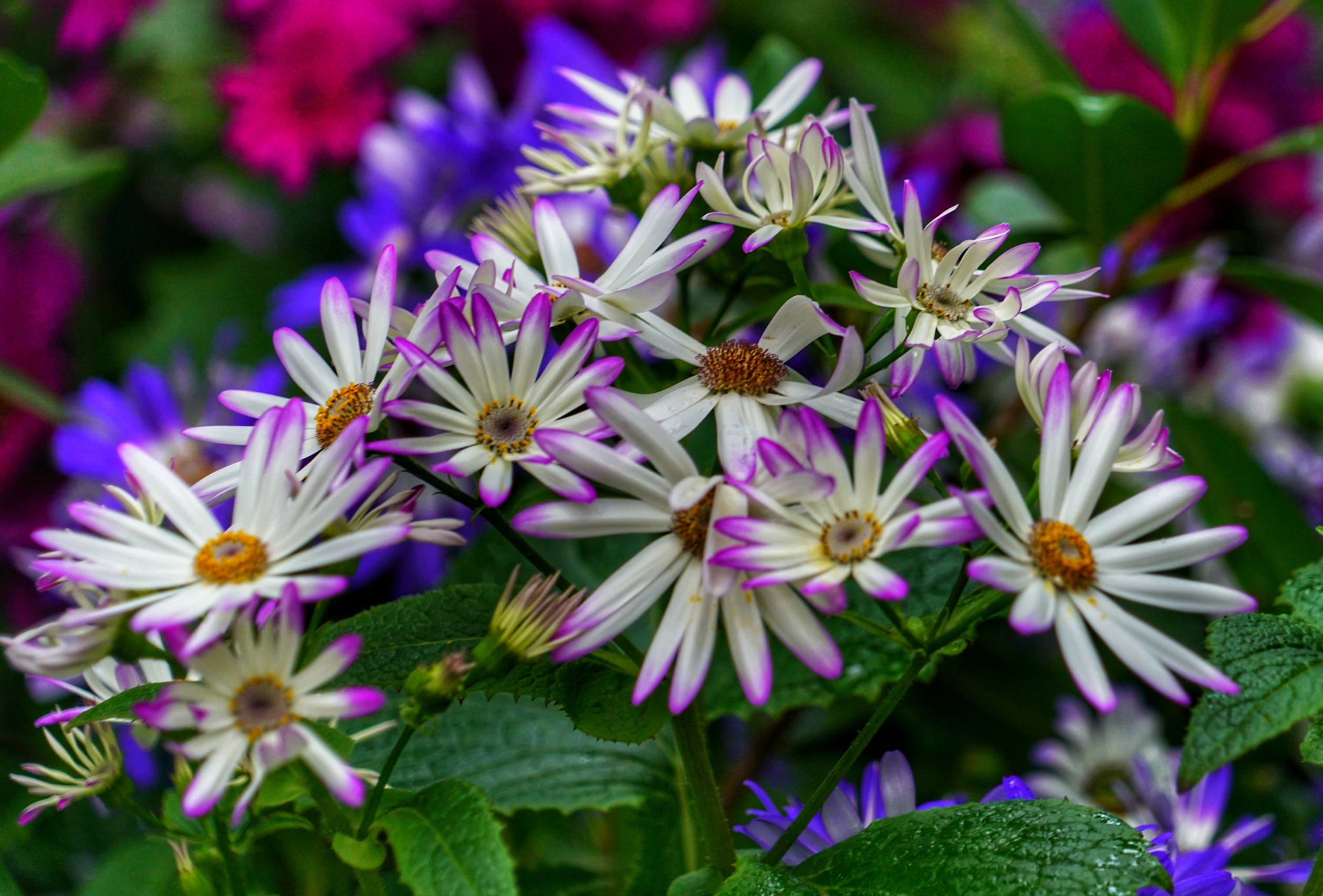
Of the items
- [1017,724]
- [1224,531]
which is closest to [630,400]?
[1224,531]

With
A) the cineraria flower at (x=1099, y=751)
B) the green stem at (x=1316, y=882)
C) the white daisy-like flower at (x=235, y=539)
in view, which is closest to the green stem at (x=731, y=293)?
the white daisy-like flower at (x=235, y=539)

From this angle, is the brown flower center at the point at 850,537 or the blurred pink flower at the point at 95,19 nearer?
the brown flower center at the point at 850,537

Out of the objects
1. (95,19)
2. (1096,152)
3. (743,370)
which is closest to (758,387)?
(743,370)

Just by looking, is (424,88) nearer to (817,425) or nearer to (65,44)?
(65,44)

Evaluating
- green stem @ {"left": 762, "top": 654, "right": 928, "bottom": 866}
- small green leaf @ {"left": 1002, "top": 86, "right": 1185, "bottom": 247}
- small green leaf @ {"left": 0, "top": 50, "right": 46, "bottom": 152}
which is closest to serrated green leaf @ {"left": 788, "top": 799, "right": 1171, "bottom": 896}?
green stem @ {"left": 762, "top": 654, "right": 928, "bottom": 866}

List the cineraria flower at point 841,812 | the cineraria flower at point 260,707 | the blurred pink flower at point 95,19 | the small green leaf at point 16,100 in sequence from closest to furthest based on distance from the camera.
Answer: the cineraria flower at point 260,707 < the cineraria flower at point 841,812 < the small green leaf at point 16,100 < the blurred pink flower at point 95,19

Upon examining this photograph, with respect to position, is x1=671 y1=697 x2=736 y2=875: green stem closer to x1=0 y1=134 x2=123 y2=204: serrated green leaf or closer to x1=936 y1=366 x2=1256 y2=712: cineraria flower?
x1=936 y1=366 x2=1256 y2=712: cineraria flower

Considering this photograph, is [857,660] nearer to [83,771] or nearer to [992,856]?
[992,856]

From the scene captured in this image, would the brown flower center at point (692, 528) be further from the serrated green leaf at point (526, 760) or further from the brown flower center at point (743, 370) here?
the serrated green leaf at point (526, 760)
